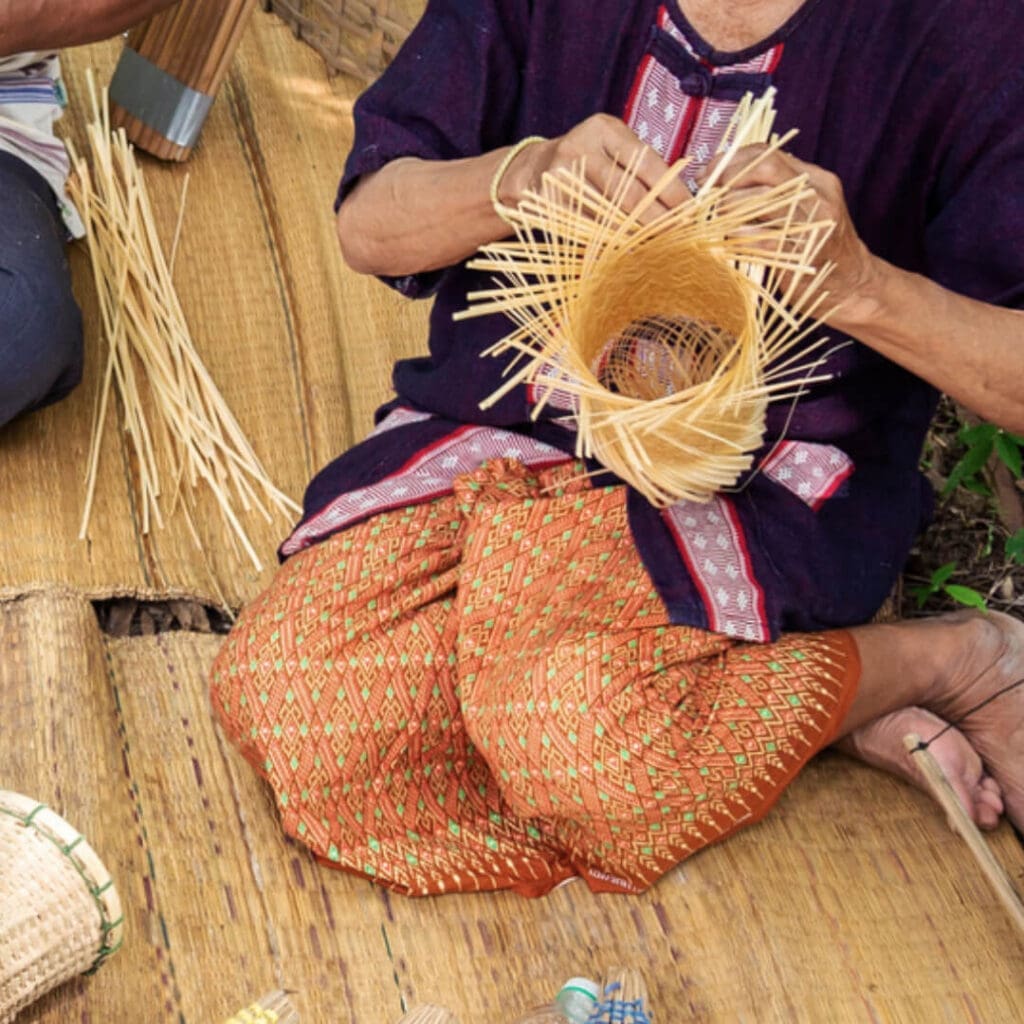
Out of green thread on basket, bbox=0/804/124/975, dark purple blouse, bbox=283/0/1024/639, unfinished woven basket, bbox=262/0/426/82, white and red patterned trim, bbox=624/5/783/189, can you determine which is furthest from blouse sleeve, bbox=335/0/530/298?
unfinished woven basket, bbox=262/0/426/82

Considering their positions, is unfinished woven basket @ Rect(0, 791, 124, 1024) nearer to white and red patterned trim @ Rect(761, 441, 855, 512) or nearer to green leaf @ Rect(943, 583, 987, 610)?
white and red patterned trim @ Rect(761, 441, 855, 512)

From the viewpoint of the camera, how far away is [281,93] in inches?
125

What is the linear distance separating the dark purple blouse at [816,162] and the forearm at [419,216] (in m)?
0.04

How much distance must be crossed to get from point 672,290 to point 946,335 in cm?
30

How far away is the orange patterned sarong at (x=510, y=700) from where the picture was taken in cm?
189

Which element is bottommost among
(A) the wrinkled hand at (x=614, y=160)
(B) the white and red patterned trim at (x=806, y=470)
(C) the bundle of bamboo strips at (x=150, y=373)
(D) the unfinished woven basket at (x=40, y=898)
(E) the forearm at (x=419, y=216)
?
(C) the bundle of bamboo strips at (x=150, y=373)

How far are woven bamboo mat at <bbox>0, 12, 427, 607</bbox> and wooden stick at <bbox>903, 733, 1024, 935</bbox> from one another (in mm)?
1007

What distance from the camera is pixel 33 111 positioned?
99.7 inches

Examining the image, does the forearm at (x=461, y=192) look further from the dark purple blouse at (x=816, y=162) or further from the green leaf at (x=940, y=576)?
the green leaf at (x=940, y=576)

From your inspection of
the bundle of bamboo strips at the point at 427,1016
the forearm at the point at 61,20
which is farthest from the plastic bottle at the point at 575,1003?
the forearm at the point at 61,20

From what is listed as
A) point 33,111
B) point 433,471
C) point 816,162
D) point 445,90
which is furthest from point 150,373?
point 816,162

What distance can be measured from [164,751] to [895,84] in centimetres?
122

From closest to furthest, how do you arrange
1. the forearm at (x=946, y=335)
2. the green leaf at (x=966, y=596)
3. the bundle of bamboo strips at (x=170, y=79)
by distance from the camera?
the forearm at (x=946, y=335), the green leaf at (x=966, y=596), the bundle of bamboo strips at (x=170, y=79)

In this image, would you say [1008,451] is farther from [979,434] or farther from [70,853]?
[70,853]
